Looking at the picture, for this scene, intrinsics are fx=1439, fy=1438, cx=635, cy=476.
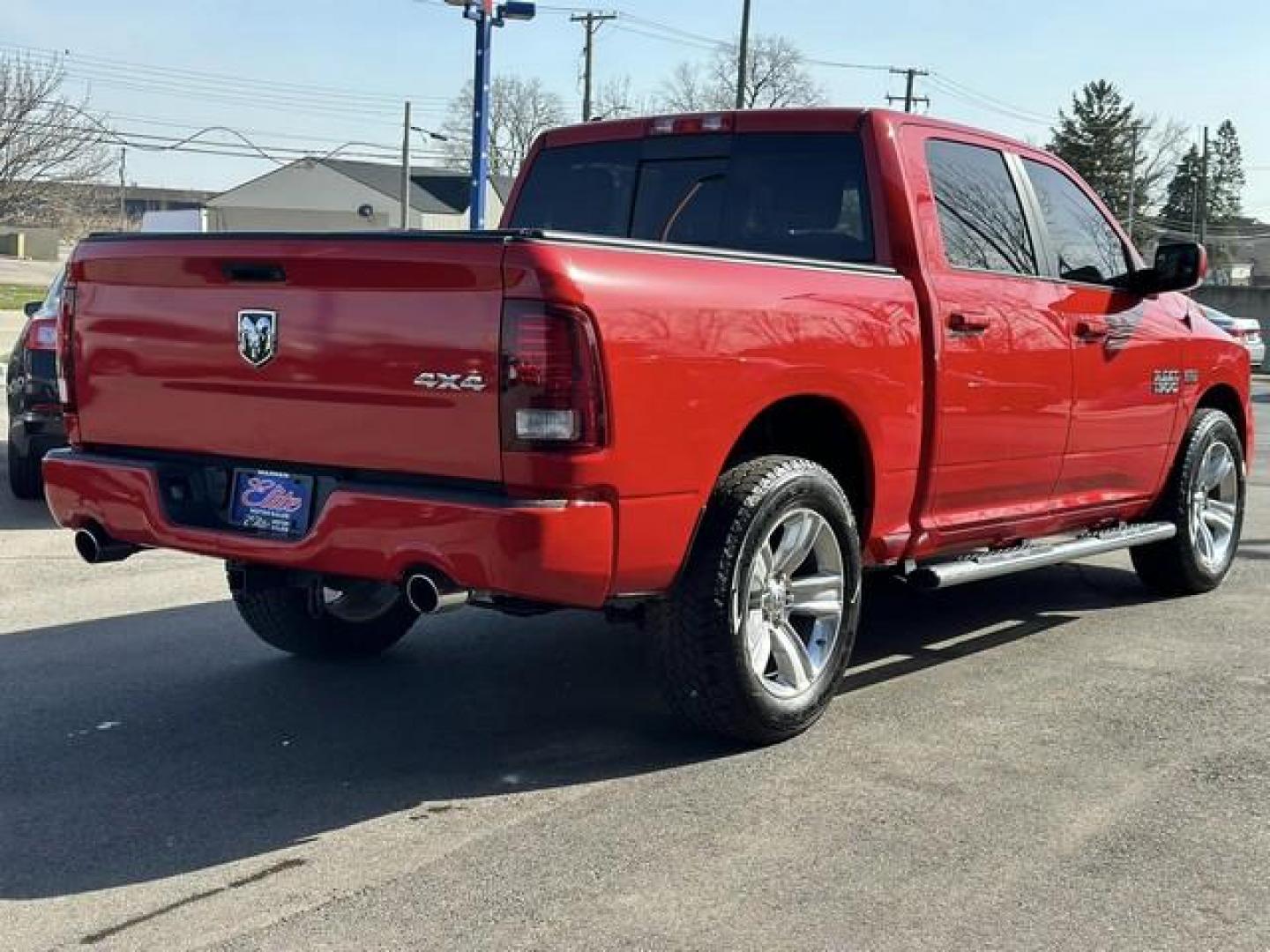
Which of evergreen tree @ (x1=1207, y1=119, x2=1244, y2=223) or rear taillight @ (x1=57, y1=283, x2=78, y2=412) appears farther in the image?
evergreen tree @ (x1=1207, y1=119, x2=1244, y2=223)

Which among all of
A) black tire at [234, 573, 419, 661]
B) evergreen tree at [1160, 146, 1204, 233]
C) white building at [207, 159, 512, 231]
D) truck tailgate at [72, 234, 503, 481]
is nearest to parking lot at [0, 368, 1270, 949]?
black tire at [234, 573, 419, 661]

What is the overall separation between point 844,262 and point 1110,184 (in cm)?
8441

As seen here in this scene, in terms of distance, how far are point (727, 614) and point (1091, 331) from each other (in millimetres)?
2488

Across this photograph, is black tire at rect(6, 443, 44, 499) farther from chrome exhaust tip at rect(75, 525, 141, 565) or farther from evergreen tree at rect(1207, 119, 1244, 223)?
evergreen tree at rect(1207, 119, 1244, 223)

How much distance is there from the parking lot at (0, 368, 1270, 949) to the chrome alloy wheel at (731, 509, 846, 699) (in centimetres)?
26

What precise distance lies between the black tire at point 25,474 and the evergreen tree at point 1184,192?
96.0m

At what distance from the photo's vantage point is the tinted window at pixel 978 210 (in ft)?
17.4

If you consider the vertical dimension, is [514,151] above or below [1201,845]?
above

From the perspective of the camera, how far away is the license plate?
4.18 meters

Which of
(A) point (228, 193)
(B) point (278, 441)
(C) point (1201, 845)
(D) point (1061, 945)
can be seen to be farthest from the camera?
(A) point (228, 193)

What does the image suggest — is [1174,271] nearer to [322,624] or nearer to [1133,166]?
[322,624]

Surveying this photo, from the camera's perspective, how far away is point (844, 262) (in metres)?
4.93

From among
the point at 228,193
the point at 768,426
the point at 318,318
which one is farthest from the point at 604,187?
the point at 228,193

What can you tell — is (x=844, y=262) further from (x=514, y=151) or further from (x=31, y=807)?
(x=514, y=151)
